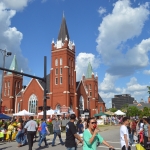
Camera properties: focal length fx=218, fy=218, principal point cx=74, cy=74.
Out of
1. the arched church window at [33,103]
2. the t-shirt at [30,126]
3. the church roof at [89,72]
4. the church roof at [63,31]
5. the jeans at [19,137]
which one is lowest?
the jeans at [19,137]

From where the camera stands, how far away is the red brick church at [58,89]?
5162 cm

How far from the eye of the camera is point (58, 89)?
51.9 meters

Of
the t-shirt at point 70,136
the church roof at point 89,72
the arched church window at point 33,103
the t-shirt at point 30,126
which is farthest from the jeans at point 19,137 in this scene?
the church roof at point 89,72

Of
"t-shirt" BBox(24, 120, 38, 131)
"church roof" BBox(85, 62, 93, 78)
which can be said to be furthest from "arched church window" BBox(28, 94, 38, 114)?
"t-shirt" BBox(24, 120, 38, 131)

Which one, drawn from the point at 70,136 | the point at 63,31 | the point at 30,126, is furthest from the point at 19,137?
the point at 63,31

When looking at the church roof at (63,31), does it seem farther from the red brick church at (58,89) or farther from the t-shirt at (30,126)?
the t-shirt at (30,126)

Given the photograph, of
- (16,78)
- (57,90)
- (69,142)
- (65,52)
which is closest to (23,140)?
(69,142)

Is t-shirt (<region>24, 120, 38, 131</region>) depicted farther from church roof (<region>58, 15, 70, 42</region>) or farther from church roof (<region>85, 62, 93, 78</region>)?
church roof (<region>85, 62, 93, 78</region>)

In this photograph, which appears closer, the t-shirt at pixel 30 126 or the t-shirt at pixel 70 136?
the t-shirt at pixel 70 136

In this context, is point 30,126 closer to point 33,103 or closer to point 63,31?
point 33,103

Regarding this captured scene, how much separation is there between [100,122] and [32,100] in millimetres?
21487

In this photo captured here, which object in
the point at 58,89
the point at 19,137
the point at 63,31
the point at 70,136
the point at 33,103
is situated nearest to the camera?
the point at 70,136

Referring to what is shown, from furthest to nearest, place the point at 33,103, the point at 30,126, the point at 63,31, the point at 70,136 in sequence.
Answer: the point at 63,31, the point at 33,103, the point at 30,126, the point at 70,136

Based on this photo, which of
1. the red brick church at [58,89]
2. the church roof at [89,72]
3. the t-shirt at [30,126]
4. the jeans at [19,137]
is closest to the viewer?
the t-shirt at [30,126]
